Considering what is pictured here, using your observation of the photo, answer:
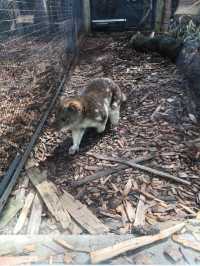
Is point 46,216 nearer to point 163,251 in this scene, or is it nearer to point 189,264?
point 163,251

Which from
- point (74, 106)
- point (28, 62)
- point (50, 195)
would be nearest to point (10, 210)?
point (50, 195)

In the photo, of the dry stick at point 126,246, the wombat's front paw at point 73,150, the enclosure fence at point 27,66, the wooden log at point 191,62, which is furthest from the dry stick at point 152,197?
the wooden log at point 191,62

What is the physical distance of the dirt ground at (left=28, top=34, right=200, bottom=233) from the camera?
3266mm

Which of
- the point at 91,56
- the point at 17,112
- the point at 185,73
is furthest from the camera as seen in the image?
the point at 91,56

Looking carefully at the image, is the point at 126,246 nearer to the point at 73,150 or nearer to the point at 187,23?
the point at 73,150

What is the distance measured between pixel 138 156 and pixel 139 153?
82 millimetres

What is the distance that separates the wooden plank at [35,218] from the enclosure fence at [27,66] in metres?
0.35

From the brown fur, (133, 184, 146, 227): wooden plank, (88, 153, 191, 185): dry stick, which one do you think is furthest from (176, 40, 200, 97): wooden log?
(133, 184, 146, 227): wooden plank

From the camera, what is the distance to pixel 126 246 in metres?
2.39

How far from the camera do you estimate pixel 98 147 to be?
4344 mm

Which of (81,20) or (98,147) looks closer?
(98,147)

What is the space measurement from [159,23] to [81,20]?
226 cm

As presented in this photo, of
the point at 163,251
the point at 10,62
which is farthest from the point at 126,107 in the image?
the point at 163,251

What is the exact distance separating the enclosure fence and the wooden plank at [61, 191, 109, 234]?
25.0 inches
